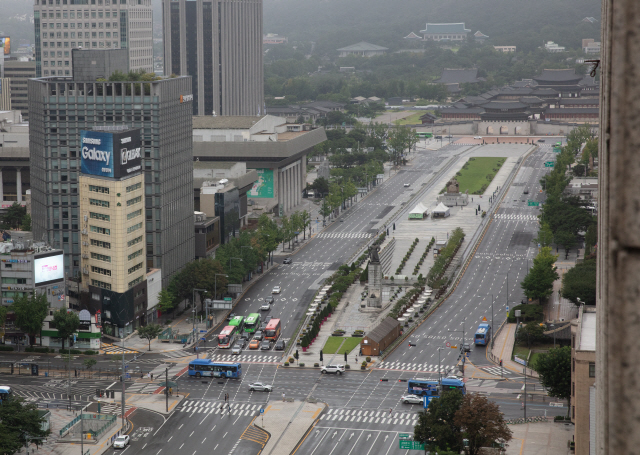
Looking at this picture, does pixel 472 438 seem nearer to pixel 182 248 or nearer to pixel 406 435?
pixel 406 435

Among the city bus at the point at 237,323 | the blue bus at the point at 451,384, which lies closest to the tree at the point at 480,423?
the blue bus at the point at 451,384

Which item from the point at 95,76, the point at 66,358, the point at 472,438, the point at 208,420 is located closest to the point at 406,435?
the point at 472,438

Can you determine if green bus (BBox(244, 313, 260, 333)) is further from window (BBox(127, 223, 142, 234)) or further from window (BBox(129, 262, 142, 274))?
window (BBox(127, 223, 142, 234))

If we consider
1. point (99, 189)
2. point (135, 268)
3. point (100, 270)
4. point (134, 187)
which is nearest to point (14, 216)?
point (100, 270)

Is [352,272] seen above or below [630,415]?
below

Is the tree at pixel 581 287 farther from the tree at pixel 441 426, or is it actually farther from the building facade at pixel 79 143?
the building facade at pixel 79 143

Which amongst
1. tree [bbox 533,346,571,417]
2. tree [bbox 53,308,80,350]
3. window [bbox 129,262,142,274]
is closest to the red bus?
window [bbox 129,262,142,274]
